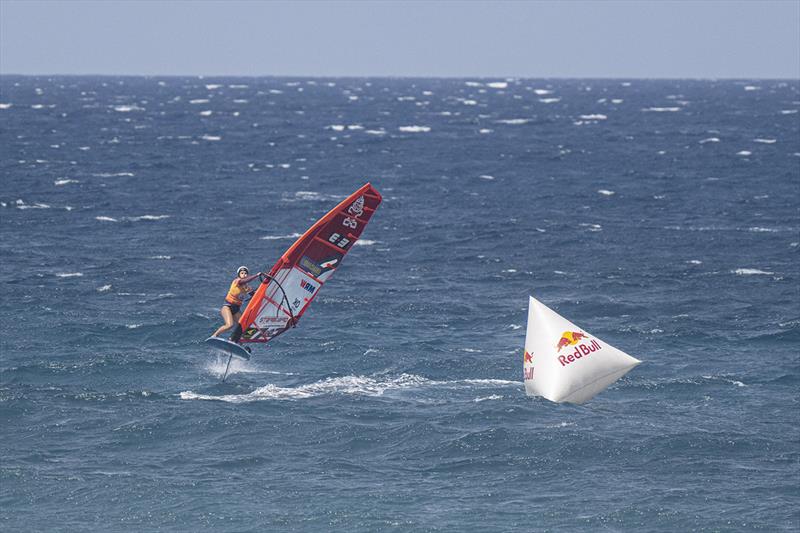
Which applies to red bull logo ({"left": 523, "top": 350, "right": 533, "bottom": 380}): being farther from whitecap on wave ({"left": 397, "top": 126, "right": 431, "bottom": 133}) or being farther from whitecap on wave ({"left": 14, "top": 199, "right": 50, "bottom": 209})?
whitecap on wave ({"left": 397, "top": 126, "right": 431, "bottom": 133})

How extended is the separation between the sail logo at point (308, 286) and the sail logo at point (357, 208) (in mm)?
2924

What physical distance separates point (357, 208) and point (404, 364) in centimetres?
1066

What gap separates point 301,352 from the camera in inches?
1976

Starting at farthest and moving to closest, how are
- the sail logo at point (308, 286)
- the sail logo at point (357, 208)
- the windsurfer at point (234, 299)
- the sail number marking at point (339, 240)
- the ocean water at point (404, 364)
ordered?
the sail logo at point (308, 286)
the sail number marking at point (339, 240)
the sail logo at point (357, 208)
the windsurfer at point (234, 299)
the ocean water at point (404, 364)

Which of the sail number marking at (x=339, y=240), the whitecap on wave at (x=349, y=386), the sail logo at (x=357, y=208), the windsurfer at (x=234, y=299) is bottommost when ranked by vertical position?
the whitecap on wave at (x=349, y=386)

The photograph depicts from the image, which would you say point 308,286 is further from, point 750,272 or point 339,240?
point 750,272

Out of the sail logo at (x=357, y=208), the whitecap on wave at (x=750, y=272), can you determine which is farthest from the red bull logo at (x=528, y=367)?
the whitecap on wave at (x=750, y=272)

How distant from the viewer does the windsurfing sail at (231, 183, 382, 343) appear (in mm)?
39312

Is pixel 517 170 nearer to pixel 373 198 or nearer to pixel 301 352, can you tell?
pixel 301 352

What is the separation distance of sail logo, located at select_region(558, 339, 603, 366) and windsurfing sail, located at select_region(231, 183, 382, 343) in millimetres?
7890

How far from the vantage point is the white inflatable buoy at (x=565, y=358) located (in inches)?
1617

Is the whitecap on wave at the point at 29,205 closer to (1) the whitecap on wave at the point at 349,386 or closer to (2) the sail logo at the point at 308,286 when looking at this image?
(1) the whitecap on wave at the point at 349,386

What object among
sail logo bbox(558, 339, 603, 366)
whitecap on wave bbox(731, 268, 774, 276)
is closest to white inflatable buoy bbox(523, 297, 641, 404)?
sail logo bbox(558, 339, 603, 366)

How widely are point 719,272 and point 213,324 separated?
27796 mm
